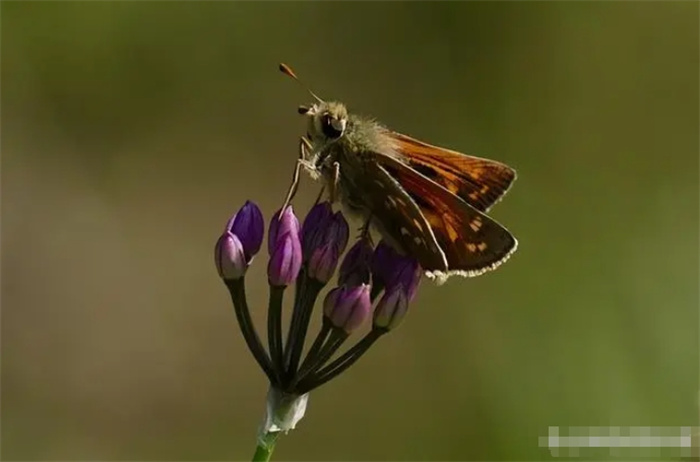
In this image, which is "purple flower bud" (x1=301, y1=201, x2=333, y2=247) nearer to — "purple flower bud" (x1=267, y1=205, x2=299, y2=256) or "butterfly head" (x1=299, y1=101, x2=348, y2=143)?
"purple flower bud" (x1=267, y1=205, x2=299, y2=256)

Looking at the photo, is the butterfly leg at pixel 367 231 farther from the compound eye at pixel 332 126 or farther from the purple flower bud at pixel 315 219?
the compound eye at pixel 332 126

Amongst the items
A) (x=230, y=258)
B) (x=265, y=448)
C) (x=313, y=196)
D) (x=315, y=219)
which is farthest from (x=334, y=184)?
(x=313, y=196)

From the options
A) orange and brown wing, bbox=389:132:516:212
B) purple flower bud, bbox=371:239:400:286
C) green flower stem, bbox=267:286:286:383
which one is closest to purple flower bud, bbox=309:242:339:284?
purple flower bud, bbox=371:239:400:286

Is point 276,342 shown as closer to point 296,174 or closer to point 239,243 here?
point 239,243

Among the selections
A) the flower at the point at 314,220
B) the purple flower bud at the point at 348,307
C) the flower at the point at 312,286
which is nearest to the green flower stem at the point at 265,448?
the flower at the point at 312,286

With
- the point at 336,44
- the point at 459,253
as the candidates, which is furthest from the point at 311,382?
the point at 336,44

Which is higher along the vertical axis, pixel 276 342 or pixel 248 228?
pixel 248 228
